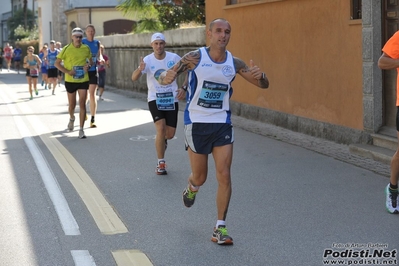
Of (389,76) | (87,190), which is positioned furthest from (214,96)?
(389,76)

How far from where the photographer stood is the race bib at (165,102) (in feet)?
35.0

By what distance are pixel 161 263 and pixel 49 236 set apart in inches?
52.1

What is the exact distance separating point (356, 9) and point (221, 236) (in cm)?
688

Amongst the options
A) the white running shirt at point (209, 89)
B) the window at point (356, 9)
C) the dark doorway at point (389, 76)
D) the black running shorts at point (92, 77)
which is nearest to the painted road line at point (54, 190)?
the white running shirt at point (209, 89)

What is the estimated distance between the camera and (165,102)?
1068 centimetres

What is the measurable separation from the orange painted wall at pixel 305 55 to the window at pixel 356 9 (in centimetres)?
8

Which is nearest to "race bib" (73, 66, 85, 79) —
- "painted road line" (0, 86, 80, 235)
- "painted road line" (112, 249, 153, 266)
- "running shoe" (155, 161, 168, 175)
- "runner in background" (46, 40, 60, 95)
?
"painted road line" (0, 86, 80, 235)

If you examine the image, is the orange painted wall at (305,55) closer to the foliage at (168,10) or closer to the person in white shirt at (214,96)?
the person in white shirt at (214,96)

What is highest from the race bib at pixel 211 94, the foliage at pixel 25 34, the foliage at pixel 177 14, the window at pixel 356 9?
the foliage at pixel 25 34

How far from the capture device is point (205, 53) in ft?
23.1

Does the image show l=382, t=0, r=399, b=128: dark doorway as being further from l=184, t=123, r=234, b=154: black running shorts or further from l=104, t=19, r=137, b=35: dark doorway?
l=104, t=19, r=137, b=35: dark doorway

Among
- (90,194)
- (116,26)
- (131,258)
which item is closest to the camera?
(131,258)

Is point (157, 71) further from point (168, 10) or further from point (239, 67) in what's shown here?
point (168, 10)

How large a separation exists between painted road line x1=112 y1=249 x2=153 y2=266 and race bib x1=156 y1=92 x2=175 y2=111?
4269mm
